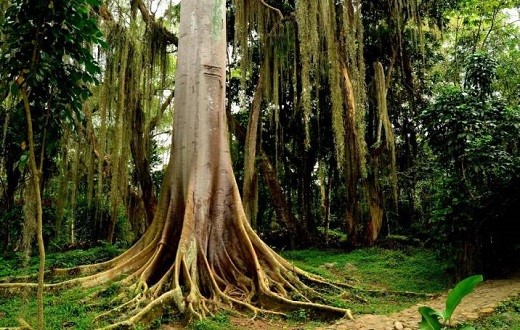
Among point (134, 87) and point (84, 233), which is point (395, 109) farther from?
point (84, 233)

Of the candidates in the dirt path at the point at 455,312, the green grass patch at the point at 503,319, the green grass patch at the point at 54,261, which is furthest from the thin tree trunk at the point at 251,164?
the green grass patch at the point at 503,319

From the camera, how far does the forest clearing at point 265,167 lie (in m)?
3.76

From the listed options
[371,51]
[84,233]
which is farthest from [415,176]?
[84,233]

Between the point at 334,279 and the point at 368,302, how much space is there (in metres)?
1.23

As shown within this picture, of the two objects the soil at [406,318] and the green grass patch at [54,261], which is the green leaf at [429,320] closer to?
the soil at [406,318]

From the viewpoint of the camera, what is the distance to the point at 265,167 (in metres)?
10.0

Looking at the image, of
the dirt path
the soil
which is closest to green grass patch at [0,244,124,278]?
the soil

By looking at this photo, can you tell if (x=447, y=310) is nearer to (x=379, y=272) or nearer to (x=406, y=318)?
(x=406, y=318)

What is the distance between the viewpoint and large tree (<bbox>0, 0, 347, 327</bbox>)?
478 centimetres

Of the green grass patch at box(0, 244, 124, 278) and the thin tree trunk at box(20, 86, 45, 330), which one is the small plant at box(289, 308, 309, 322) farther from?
the green grass patch at box(0, 244, 124, 278)

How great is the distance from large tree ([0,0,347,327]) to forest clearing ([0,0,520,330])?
20mm

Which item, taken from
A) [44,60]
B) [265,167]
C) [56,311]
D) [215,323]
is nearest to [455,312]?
[215,323]

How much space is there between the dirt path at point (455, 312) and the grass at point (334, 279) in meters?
0.39

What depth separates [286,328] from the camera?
4309mm
